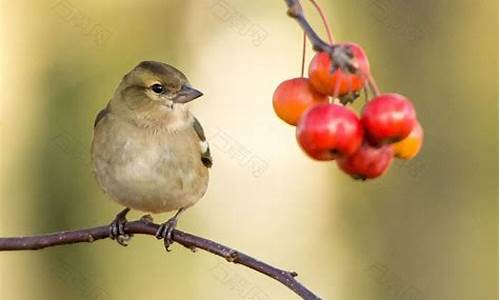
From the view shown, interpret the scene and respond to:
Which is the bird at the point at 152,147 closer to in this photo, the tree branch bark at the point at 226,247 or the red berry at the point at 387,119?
the tree branch bark at the point at 226,247

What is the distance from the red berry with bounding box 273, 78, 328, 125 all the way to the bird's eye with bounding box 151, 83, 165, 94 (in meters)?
1.75

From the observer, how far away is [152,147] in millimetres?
4180

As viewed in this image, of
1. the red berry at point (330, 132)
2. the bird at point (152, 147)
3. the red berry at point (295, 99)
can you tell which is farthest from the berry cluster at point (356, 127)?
the bird at point (152, 147)

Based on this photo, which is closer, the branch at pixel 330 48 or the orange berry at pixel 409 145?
the branch at pixel 330 48

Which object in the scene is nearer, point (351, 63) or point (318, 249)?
point (351, 63)

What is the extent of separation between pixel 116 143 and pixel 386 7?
14.1 feet

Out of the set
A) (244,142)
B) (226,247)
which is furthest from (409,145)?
(244,142)

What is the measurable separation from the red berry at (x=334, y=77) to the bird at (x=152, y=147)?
1633 mm

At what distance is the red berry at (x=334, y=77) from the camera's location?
Answer: 2291mm

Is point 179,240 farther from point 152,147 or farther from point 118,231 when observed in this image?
point 152,147

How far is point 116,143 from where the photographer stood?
4191 millimetres

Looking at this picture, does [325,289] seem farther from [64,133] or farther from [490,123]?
[64,133]

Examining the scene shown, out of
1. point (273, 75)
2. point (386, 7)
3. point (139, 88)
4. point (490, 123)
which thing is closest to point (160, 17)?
point (273, 75)

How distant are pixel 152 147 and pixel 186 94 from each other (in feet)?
0.91
